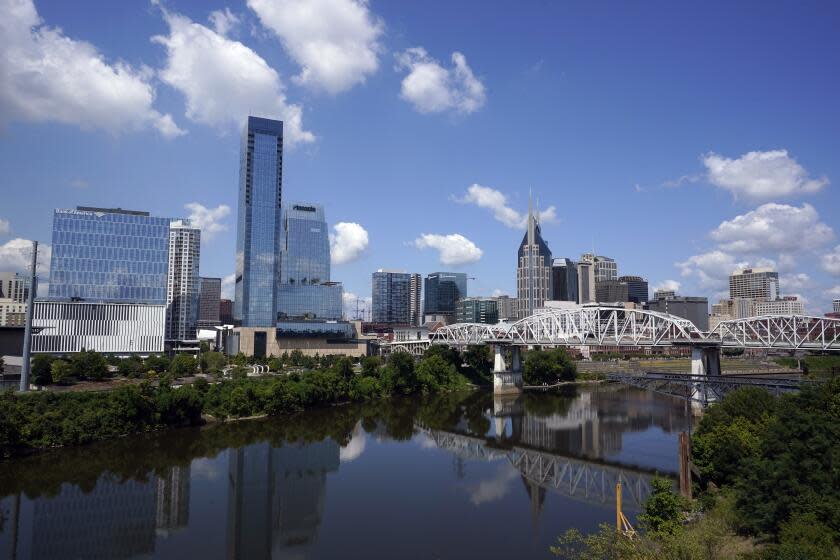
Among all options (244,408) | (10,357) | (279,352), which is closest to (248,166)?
(279,352)

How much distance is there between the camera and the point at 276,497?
33.9m

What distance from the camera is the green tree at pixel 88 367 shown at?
67.1m

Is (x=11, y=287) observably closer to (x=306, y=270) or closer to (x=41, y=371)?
(x=306, y=270)

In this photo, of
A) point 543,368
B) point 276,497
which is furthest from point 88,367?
point 543,368

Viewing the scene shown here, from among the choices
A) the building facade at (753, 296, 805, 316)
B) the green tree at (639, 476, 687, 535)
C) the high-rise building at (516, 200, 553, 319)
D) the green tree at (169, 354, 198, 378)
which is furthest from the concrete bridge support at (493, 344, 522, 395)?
the building facade at (753, 296, 805, 316)

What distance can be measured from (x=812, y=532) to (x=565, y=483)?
1885cm

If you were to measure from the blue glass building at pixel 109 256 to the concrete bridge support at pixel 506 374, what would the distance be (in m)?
56.4

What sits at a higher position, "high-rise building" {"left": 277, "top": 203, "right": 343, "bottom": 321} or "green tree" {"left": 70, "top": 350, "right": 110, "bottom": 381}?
"high-rise building" {"left": 277, "top": 203, "right": 343, "bottom": 321}

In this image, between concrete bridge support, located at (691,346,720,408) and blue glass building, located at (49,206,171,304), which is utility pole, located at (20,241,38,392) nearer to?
blue glass building, located at (49,206,171,304)

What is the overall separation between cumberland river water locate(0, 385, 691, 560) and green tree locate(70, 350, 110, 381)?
1068 inches

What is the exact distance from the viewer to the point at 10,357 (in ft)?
244

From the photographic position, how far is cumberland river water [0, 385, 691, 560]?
87.0 feet

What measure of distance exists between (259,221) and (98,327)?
3650 cm

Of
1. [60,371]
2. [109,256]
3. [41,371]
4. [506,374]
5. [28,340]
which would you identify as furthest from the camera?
[109,256]
